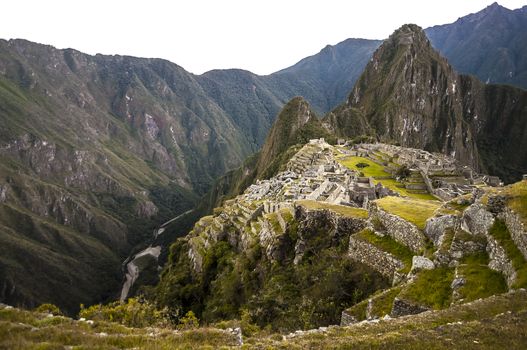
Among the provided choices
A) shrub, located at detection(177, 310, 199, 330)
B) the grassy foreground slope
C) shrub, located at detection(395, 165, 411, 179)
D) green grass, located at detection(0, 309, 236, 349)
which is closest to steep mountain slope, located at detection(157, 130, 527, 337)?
the grassy foreground slope

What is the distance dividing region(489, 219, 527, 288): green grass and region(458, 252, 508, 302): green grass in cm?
88

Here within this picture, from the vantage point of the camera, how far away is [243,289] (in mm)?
33844

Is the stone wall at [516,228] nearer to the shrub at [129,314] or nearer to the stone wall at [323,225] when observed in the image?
the stone wall at [323,225]

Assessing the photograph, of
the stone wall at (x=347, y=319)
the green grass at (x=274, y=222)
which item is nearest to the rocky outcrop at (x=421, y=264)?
the stone wall at (x=347, y=319)

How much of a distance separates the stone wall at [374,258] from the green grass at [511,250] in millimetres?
5090

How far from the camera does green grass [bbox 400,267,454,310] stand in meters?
14.3

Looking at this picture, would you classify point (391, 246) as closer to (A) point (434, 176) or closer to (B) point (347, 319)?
(B) point (347, 319)

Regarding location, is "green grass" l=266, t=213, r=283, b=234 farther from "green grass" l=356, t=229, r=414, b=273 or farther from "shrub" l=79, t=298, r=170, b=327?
"shrub" l=79, t=298, r=170, b=327

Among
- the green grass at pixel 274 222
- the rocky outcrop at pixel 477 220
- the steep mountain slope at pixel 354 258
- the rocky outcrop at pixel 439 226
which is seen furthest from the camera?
the green grass at pixel 274 222

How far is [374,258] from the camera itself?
21453 mm

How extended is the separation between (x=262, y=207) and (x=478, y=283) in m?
33.0

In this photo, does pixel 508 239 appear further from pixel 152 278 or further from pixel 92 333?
pixel 152 278

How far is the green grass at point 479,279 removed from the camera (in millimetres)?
13461

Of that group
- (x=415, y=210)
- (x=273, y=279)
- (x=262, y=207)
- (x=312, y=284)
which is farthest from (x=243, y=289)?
(x=415, y=210)
